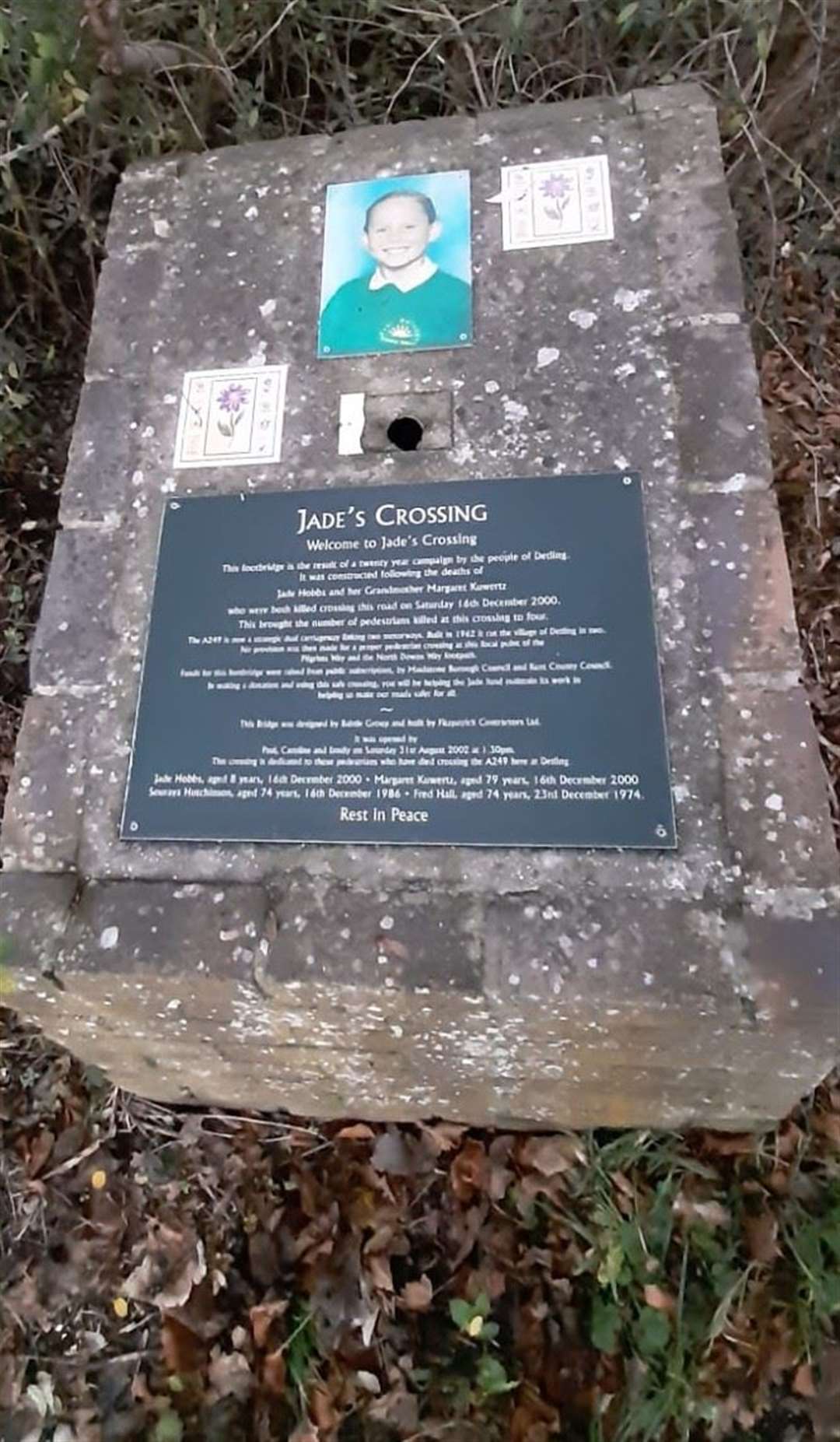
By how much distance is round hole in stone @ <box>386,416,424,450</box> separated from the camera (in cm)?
206

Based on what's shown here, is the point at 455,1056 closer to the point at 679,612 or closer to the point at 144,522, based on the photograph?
the point at 679,612

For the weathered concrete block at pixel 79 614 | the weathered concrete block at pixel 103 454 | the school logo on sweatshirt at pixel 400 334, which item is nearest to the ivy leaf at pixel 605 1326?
the weathered concrete block at pixel 79 614

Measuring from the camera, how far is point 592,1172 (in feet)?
7.84

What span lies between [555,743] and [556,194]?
1282 millimetres

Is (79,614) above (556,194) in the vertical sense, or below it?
below

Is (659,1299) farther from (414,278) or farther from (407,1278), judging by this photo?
(414,278)

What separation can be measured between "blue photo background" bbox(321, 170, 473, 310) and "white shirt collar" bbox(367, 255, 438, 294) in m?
0.01

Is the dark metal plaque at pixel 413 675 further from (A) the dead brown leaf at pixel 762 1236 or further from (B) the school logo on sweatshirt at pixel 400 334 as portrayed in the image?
(A) the dead brown leaf at pixel 762 1236

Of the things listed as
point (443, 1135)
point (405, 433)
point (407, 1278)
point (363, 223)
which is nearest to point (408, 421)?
point (405, 433)

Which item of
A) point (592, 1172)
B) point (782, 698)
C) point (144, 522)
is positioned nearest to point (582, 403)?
point (782, 698)

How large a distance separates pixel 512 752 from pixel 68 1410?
1.94 metres

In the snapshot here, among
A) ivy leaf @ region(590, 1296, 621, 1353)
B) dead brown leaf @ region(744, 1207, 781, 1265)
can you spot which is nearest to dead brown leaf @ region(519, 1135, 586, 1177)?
ivy leaf @ region(590, 1296, 621, 1353)

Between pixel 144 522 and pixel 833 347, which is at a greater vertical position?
pixel 833 347

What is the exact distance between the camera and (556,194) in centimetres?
217
